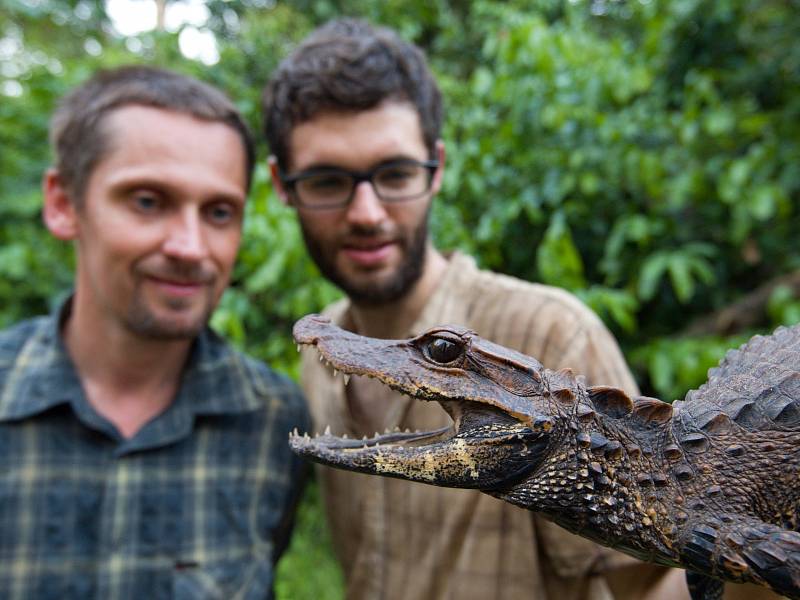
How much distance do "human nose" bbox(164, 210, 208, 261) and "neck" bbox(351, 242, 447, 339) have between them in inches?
22.4

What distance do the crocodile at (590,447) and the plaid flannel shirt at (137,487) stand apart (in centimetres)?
111

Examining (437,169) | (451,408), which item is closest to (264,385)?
(437,169)

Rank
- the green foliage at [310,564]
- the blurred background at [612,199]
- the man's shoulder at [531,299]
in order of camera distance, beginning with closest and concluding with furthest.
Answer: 1. the man's shoulder at [531,299]
2. the blurred background at [612,199]
3. the green foliage at [310,564]

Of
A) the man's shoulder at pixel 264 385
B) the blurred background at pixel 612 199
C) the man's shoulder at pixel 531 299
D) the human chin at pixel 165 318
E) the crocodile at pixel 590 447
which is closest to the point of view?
the crocodile at pixel 590 447

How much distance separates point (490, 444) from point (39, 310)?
4071mm

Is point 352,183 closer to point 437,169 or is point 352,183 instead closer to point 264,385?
point 437,169

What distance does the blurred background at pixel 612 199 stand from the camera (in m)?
3.12

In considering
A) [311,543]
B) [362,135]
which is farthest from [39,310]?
[362,135]

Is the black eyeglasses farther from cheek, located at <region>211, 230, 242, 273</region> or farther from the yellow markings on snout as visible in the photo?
the yellow markings on snout

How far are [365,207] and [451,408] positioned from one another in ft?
3.05

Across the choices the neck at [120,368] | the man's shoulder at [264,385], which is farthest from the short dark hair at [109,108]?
the man's shoulder at [264,385]

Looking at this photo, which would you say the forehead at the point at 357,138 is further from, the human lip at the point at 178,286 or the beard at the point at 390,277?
the human lip at the point at 178,286

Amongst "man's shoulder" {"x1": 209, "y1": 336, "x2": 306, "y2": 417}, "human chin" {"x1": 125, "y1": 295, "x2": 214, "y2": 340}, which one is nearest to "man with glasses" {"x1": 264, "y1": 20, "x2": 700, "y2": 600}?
"man's shoulder" {"x1": 209, "y1": 336, "x2": 306, "y2": 417}

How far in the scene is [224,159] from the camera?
7.12 ft
